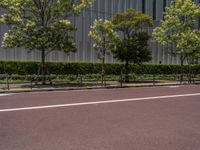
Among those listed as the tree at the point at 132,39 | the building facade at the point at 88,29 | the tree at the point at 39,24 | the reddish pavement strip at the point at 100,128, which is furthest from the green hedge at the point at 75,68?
the reddish pavement strip at the point at 100,128

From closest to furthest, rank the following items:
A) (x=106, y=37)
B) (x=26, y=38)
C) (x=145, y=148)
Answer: (x=145, y=148), (x=26, y=38), (x=106, y=37)

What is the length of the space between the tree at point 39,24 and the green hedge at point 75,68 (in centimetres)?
763

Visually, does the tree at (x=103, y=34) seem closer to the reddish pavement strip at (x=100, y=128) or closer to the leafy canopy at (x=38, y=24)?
the leafy canopy at (x=38, y=24)

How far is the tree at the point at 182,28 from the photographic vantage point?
41.4 m

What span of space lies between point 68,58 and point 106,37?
31.8 feet

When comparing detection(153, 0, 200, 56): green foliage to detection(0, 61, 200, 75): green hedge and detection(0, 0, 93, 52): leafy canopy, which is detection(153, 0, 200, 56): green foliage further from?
detection(0, 0, 93, 52): leafy canopy

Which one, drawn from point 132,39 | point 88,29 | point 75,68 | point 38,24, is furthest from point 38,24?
point 88,29

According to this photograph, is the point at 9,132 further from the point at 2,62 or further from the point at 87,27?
the point at 87,27

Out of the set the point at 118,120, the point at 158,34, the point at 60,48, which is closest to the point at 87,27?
the point at 158,34

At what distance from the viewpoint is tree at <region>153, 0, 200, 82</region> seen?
136ft

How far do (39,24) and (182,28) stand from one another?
57.6 ft

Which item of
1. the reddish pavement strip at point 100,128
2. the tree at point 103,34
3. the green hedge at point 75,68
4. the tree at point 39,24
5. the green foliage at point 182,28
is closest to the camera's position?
the reddish pavement strip at point 100,128

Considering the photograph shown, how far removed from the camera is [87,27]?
4650 cm

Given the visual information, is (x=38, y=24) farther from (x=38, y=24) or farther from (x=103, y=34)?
(x=103, y=34)
